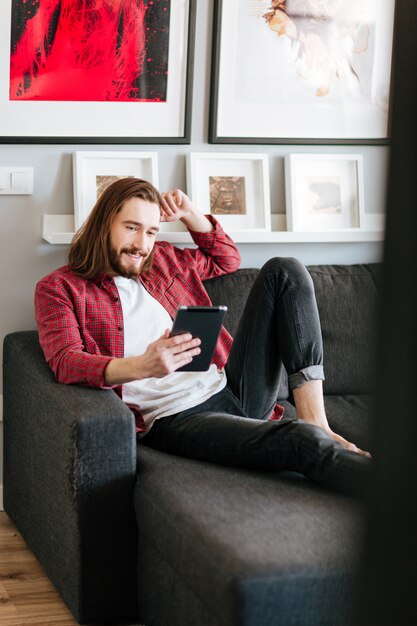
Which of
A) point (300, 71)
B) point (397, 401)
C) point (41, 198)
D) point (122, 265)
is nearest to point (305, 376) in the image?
point (122, 265)

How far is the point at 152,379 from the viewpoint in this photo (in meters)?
2.12

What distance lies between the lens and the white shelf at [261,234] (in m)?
2.55

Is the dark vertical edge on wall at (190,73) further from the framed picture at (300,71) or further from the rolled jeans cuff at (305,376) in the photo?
the rolled jeans cuff at (305,376)

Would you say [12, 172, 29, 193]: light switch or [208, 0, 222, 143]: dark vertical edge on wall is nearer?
[12, 172, 29, 193]: light switch

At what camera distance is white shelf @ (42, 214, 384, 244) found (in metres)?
2.55

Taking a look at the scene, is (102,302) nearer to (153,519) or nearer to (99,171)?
(99,171)

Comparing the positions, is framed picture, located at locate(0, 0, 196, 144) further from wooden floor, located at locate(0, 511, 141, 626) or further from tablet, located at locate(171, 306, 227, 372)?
wooden floor, located at locate(0, 511, 141, 626)

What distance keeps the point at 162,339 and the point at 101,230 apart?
0.50 meters

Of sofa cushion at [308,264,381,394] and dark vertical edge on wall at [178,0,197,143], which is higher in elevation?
dark vertical edge on wall at [178,0,197,143]

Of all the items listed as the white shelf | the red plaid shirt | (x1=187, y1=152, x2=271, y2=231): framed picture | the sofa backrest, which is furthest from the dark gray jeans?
(x1=187, y1=152, x2=271, y2=231): framed picture


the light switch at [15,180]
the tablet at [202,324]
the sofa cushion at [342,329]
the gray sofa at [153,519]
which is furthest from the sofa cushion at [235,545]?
the light switch at [15,180]

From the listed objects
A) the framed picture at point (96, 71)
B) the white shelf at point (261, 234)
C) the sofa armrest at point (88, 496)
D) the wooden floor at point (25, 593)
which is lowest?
the wooden floor at point (25, 593)

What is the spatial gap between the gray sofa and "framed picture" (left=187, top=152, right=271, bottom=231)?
0.31 meters

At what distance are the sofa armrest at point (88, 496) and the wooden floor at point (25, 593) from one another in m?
0.04
